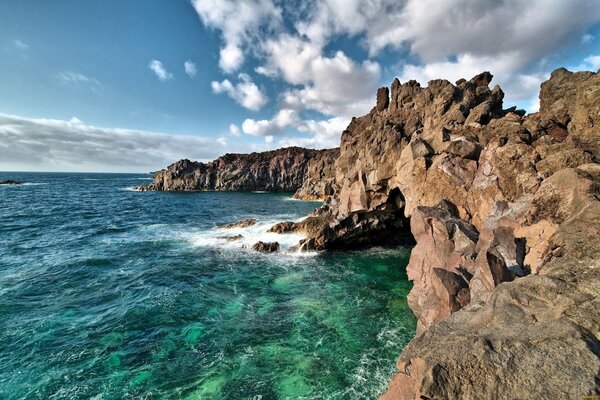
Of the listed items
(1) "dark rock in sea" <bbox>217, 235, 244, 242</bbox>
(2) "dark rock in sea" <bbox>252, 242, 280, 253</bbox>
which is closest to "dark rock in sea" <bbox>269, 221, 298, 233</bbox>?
(1) "dark rock in sea" <bbox>217, 235, 244, 242</bbox>

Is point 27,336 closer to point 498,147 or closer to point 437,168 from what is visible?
point 437,168

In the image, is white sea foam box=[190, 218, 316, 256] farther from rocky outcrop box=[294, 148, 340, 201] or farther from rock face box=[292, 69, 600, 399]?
rocky outcrop box=[294, 148, 340, 201]

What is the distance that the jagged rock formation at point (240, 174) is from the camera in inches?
5098

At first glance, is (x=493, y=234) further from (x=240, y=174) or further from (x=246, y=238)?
(x=240, y=174)

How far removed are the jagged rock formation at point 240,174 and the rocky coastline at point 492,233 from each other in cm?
9737

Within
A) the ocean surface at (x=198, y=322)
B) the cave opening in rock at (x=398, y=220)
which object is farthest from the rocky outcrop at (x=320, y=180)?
the ocean surface at (x=198, y=322)

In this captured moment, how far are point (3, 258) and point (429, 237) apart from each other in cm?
3803

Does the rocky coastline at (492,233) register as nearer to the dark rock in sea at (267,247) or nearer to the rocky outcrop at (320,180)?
the dark rock in sea at (267,247)

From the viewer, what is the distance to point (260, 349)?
14.9 metres

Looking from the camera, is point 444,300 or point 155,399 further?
point 444,300

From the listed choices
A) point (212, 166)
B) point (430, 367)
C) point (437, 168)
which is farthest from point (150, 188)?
point (430, 367)

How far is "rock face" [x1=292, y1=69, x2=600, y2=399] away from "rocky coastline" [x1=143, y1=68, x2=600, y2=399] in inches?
1.5

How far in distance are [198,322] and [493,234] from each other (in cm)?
1645

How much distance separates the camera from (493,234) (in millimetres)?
14164
